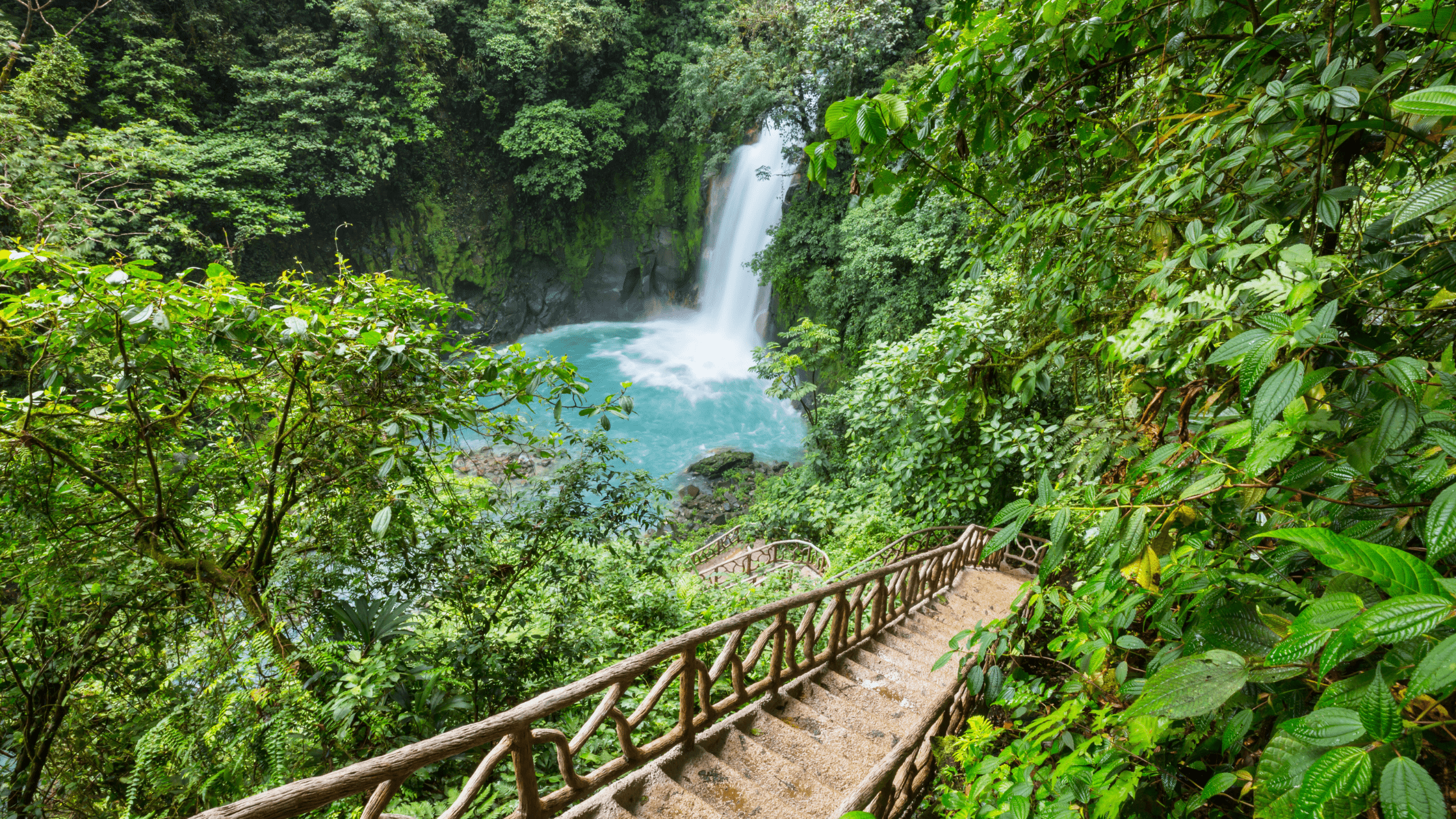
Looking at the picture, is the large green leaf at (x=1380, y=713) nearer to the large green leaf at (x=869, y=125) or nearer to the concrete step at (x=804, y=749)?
the large green leaf at (x=869, y=125)

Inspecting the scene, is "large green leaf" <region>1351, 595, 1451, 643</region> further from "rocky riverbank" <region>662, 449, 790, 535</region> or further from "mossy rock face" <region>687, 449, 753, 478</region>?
"mossy rock face" <region>687, 449, 753, 478</region>

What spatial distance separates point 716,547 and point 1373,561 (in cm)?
1005

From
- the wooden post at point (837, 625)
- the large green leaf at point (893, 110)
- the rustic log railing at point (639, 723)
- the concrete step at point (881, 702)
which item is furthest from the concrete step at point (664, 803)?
the large green leaf at point (893, 110)

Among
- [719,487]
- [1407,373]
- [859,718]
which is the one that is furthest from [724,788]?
[719,487]

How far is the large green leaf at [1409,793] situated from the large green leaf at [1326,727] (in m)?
0.04

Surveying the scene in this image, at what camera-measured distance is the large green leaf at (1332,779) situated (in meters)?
0.69

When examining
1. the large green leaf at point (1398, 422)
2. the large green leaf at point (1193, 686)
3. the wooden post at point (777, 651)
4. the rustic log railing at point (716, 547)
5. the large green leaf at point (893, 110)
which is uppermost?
the large green leaf at point (893, 110)

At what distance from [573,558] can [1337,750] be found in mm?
4216

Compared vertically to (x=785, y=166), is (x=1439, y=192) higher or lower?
lower

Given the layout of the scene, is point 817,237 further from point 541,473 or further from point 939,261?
point 541,473

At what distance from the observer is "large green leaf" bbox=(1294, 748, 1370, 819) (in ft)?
2.27

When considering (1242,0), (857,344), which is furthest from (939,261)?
(1242,0)

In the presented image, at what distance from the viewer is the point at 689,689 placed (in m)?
2.67

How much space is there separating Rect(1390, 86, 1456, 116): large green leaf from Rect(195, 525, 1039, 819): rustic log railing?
2.50m
